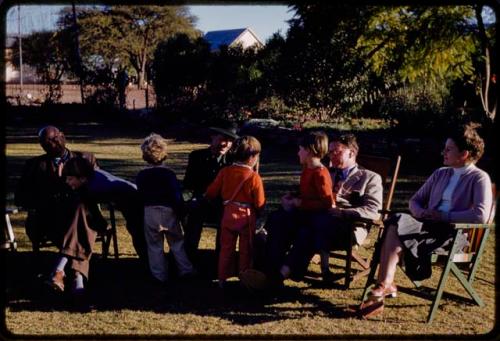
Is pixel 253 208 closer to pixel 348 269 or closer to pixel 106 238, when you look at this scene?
A: pixel 348 269

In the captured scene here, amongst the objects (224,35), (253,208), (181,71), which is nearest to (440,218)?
(253,208)

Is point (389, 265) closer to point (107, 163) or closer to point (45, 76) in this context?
point (107, 163)

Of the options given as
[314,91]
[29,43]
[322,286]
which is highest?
[29,43]

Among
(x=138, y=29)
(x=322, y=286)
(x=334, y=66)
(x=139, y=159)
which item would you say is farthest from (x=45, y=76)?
(x=322, y=286)

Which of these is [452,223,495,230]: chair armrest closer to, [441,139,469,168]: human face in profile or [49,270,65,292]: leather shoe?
[441,139,469,168]: human face in profile

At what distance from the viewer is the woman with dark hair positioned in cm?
433

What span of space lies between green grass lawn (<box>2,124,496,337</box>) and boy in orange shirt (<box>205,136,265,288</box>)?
26cm

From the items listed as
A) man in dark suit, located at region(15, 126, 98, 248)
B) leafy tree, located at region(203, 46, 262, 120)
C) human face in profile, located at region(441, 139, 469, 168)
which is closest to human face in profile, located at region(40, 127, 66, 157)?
man in dark suit, located at region(15, 126, 98, 248)

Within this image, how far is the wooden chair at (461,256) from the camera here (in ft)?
14.0

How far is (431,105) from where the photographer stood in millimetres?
14133

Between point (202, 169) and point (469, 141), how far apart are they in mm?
2480

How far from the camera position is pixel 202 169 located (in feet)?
18.8

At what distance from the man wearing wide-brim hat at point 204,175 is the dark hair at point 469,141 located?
1.96 meters

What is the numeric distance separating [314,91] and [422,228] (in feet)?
36.6
